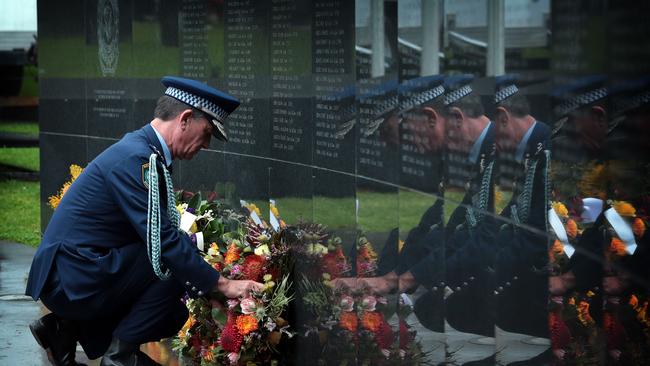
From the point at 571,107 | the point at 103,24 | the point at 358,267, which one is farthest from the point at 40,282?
the point at 103,24

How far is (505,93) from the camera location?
475cm

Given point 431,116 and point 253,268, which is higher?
point 431,116

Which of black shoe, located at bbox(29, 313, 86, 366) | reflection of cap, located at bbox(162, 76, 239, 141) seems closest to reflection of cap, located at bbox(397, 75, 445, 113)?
reflection of cap, located at bbox(162, 76, 239, 141)

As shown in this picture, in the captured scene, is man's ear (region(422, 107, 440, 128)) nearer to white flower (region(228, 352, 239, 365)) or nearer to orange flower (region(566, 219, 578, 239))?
orange flower (region(566, 219, 578, 239))

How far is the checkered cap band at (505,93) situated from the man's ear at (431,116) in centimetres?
50

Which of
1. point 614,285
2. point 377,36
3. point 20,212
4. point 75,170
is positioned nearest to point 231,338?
point 377,36

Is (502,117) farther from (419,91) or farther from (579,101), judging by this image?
(419,91)

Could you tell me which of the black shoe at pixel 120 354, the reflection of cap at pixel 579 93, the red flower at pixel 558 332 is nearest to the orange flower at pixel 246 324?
the black shoe at pixel 120 354

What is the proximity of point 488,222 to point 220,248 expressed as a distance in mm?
2536

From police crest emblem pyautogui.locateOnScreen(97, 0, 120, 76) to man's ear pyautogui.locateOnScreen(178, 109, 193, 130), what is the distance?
4.41 m

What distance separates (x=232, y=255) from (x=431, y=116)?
184 cm

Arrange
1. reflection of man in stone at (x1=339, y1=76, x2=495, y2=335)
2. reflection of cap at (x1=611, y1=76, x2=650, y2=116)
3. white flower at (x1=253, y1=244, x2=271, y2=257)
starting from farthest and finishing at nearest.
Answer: white flower at (x1=253, y1=244, x2=271, y2=257) → reflection of man in stone at (x1=339, y1=76, x2=495, y2=335) → reflection of cap at (x1=611, y1=76, x2=650, y2=116)

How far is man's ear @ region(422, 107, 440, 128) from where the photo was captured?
17.4ft

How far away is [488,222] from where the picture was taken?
4.93m
